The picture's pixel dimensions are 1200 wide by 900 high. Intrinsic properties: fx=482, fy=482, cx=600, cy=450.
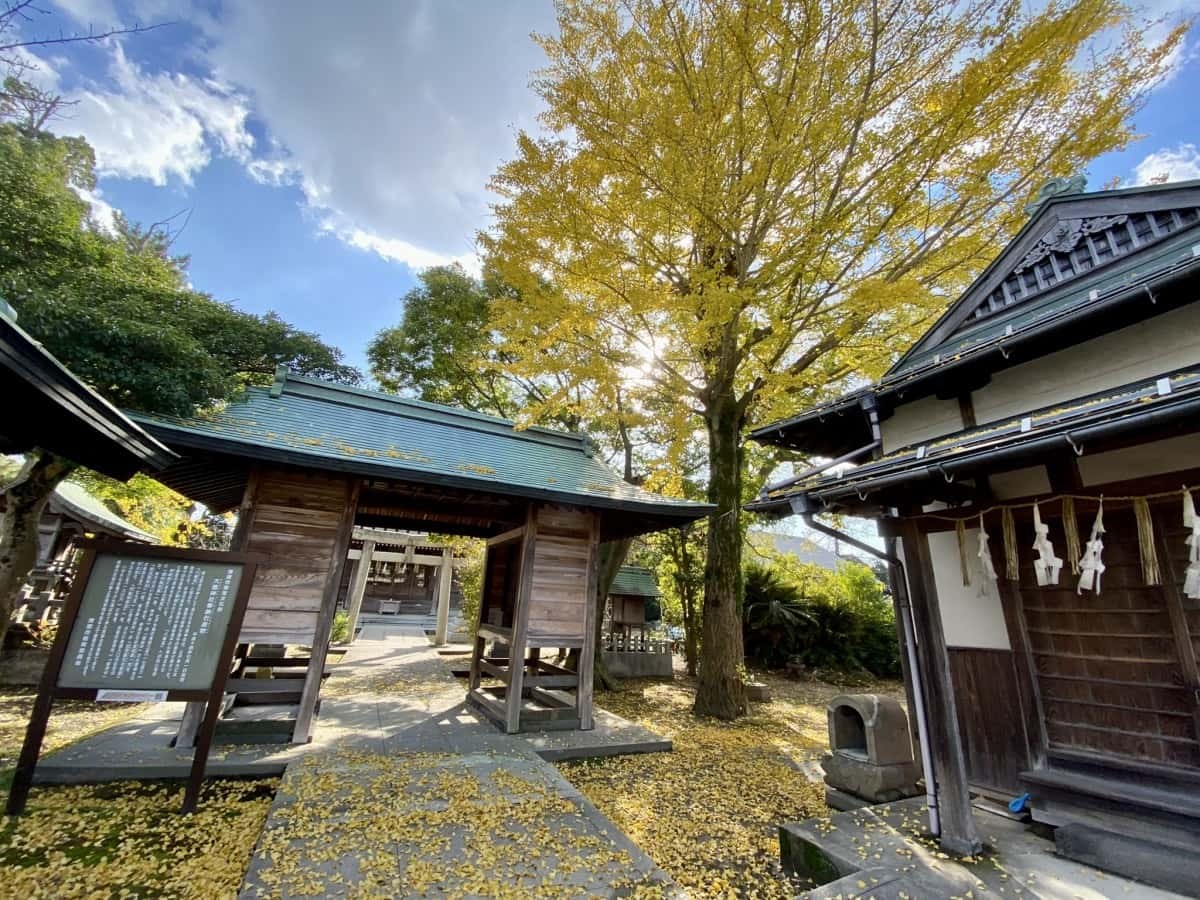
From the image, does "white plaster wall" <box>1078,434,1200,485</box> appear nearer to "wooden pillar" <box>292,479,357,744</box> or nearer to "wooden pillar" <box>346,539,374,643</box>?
"wooden pillar" <box>292,479,357,744</box>

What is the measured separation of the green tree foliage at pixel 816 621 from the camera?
543 inches

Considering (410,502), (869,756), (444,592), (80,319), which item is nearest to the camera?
(869,756)

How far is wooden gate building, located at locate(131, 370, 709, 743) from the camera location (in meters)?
5.38

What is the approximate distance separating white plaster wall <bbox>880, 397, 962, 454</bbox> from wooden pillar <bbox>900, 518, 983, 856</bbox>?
5.62 feet

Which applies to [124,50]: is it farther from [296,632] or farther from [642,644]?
[642,644]

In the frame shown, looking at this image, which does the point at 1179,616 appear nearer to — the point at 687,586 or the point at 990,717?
the point at 990,717

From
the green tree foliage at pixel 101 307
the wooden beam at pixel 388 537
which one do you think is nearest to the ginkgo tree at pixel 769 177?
the green tree foliage at pixel 101 307

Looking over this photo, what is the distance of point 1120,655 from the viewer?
12.0ft

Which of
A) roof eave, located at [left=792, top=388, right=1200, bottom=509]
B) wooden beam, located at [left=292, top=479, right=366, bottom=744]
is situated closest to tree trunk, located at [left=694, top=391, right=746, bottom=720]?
roof eave, located at [left=792, top=388, right=1200, bottom=509]

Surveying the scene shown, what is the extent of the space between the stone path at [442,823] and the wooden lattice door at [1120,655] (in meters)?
3.52

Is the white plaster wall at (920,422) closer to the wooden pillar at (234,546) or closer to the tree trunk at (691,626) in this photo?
the wooden pillar at (234,546)

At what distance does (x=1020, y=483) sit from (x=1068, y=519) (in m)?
0.73

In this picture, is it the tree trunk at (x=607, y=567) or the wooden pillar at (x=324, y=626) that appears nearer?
the wooden pillar at (x=324, y=626)

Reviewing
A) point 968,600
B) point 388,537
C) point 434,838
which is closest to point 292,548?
point 434,838
